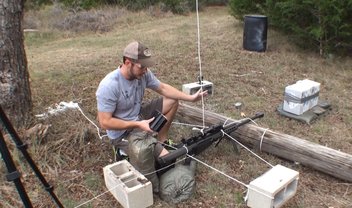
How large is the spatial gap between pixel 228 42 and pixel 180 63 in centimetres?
184

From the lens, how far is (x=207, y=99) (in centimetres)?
528

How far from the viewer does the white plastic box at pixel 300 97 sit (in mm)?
4504

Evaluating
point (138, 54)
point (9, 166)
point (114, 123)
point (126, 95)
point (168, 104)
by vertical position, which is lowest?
point (168, 104)

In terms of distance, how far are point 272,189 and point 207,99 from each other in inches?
99.8

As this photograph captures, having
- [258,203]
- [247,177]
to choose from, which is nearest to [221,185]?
[247,177]

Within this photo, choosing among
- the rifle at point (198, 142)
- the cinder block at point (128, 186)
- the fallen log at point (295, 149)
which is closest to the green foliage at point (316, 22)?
the fallen log at point (295, 149)

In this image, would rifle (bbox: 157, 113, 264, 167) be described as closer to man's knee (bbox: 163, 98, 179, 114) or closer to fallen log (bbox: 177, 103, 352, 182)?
fallen log (bbox: 177, 103, 352, 182)

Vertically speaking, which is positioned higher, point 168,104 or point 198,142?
point 168,104

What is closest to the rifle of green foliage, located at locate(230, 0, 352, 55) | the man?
the man

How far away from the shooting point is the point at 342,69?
6.54 meters

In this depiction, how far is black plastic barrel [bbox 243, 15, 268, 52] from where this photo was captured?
A: 7.46 metres

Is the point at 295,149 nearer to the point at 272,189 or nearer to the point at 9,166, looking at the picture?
the point at 272,189

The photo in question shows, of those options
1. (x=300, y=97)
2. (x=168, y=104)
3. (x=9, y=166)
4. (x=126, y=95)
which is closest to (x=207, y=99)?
(x=300, y=97)

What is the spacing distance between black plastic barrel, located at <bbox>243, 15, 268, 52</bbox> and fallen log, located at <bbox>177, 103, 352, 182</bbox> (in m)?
3.69
